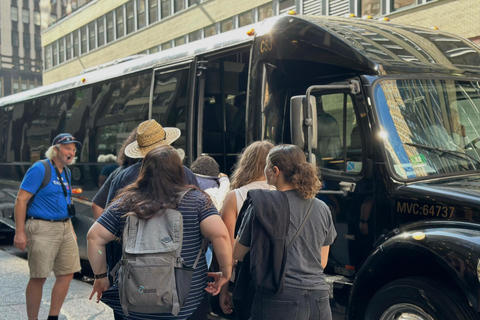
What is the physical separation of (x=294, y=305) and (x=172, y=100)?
156 inches

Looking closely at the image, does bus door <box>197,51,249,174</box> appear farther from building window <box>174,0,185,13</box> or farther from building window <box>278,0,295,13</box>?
building window <box>174,0,185,13</box>

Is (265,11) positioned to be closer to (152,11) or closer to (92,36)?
(152,11)

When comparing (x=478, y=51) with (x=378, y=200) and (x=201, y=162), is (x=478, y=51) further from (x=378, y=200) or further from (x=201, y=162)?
(x=201, y=162)

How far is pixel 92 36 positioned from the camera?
1590 inches

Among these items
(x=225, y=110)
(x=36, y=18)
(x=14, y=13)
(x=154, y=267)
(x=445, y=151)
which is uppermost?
(x=14, y=13)

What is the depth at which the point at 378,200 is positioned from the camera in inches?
179

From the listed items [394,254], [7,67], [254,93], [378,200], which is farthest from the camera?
[7,67]

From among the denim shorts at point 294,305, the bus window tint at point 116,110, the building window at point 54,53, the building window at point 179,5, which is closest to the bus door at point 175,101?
the bus window tint at point 116,110

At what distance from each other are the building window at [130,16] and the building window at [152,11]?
1898 millimetres

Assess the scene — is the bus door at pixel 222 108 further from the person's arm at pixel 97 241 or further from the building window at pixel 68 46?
the building window at pixel 68 46

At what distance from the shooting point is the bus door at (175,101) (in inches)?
257

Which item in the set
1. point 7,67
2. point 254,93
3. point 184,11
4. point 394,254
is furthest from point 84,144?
point 7,67

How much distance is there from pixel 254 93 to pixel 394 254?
6.92ft

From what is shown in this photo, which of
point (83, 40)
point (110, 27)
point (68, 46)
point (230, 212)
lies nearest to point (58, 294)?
point (230, 212)
